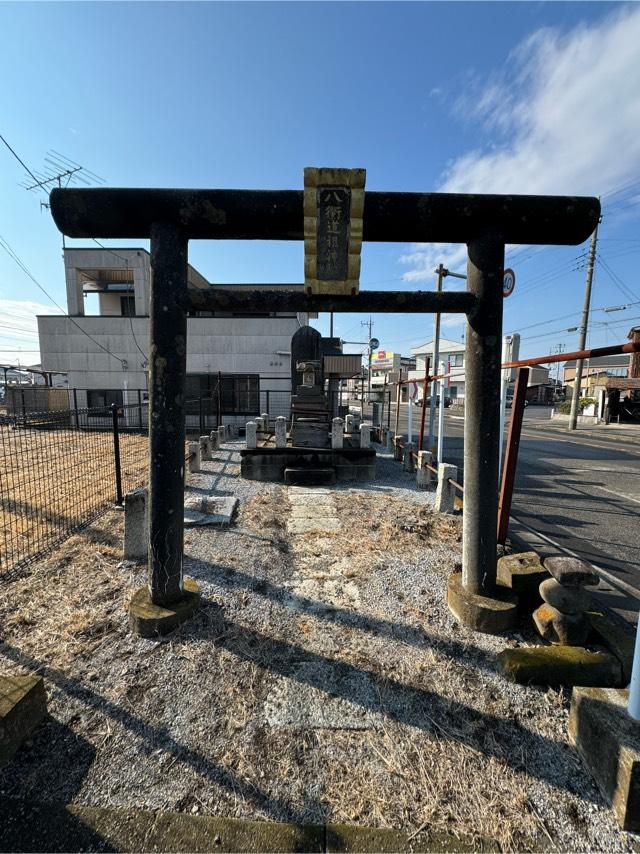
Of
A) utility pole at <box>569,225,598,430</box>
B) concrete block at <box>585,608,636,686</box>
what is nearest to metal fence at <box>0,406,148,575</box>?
concrete block at <box>585,608,636,686</box>

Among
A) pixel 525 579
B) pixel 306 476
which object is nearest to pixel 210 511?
pixel 306 476

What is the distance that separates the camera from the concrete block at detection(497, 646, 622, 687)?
7.82 ft

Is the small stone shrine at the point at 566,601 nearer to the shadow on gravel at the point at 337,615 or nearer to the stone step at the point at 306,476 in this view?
the shadow on gravel at the point at 337,615

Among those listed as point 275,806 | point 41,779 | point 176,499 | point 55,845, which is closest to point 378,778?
point 275,806

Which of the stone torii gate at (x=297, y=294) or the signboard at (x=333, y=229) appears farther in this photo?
the stone torii gate at (x=297, y=294)

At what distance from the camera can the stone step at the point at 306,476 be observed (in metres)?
7.79

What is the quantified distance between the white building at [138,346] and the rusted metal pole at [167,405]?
13.0 metres

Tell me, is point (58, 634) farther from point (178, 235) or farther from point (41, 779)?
point (178, 235)

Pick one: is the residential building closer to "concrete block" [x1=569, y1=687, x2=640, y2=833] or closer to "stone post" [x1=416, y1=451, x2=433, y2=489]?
"stone post" [x1=416, y1=451, x2=433, y2=489]

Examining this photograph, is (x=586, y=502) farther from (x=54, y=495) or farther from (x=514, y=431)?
(x=54, y=495)

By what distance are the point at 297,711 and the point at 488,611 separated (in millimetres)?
1668

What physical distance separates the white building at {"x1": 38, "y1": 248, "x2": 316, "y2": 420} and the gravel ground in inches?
506

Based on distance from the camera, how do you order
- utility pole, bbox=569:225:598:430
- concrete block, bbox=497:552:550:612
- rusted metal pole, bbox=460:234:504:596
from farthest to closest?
utility pole, bbox=569:225:598:430 → concrete block, bbox=497:552:550:612 → rusted metal pole, bbox=460:234:504:596

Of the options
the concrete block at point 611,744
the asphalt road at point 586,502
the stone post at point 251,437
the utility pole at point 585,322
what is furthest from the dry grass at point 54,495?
the utility pole at point 585,322
